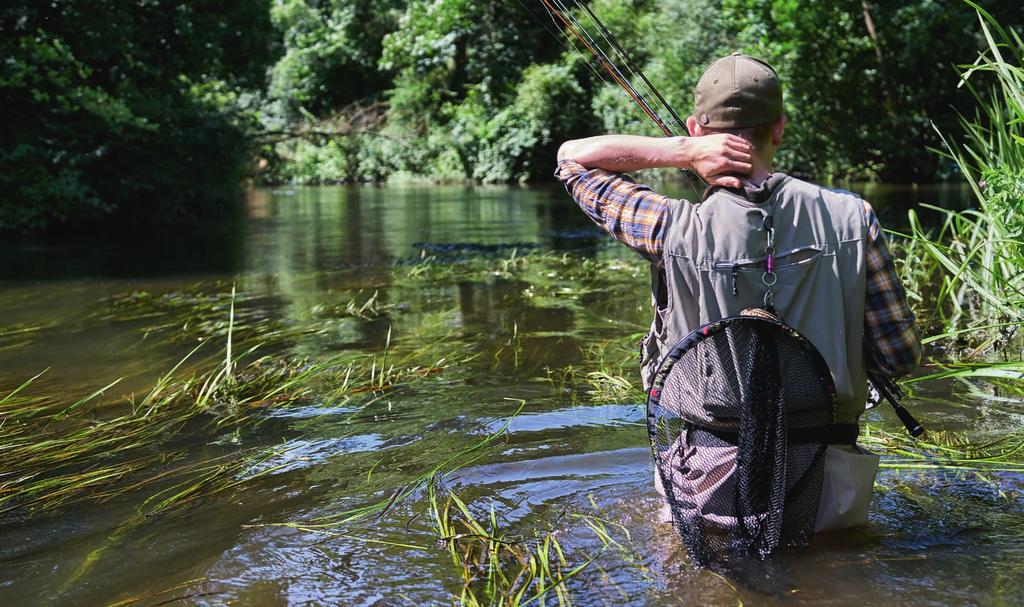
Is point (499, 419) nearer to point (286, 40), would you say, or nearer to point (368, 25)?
point (368, 25)

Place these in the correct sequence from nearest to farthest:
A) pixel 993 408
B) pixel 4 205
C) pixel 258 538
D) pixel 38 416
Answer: pixel 258 538 → pixel 993 408 → pixel 38 416 → pixel 4 205

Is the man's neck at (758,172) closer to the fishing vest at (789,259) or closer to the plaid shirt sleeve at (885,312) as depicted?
the fishing vest at (789,259)

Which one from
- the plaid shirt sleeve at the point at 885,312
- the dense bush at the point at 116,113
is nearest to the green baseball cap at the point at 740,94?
the plaid shirt sleeve at the point at 885,312

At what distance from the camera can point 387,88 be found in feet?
130

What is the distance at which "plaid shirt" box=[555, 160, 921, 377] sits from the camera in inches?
91.3

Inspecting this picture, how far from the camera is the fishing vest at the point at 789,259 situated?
90.1 inches

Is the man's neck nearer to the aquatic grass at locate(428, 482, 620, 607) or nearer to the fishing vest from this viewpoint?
the fishing vest

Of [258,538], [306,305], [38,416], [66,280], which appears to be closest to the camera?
[258,538]

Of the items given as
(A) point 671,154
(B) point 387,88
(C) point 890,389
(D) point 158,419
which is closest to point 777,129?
(A) point 671,154

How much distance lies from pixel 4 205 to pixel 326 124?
2664 centimetres

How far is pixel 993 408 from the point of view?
13.6 feet

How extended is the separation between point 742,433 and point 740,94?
0.88m

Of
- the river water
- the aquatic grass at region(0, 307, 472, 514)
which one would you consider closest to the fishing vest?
the river water


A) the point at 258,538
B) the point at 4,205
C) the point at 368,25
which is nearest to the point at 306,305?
the point at 258,538
